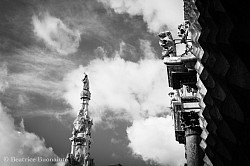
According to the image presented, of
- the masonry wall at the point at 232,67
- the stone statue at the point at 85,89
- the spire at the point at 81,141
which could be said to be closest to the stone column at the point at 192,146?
the masonry wall at the point at 232,67

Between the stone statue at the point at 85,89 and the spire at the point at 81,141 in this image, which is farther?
the stone statue at the point at 85,89

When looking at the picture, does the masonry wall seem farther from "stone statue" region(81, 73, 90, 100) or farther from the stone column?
"stone statue" region(81, 73, 90, 100)

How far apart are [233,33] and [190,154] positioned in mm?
8521

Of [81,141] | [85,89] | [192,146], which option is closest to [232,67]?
[192,146]

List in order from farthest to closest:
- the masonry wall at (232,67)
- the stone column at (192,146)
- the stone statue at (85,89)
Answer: the stone statue at (85,89)
the stone column at (192,146)
the masonry wall at (232,67)

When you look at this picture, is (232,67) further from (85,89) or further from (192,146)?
(85,89)

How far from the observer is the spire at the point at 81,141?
3309 centimetres

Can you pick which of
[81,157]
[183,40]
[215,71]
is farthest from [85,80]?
[215,71]

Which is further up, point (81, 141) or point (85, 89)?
point (85, 89)

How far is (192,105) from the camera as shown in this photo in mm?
12438

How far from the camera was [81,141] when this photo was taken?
34.5 m

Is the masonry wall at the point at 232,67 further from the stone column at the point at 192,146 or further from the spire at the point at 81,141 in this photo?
the spire at the point at 81,141

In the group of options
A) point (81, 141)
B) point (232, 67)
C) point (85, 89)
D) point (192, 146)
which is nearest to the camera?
point (232, 67)

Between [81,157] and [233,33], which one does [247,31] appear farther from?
[81,157]
